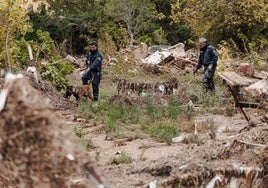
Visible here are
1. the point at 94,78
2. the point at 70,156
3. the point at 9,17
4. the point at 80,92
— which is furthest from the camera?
the point at 9,17

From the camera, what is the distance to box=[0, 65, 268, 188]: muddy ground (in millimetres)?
3939

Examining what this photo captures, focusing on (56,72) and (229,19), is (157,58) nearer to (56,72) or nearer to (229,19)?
(229,19)

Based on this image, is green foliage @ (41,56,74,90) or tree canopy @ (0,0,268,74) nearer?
green foliage @ (41,56,74,90)

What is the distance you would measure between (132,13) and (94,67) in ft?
56.0

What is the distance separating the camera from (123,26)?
33125 millimetres

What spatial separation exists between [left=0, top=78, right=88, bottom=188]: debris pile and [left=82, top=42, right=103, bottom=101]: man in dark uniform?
1088 cm

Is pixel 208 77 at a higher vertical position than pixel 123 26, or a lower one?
higher

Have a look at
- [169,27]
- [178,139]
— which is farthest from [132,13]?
[178,139]

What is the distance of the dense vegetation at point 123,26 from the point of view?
16.4 meters

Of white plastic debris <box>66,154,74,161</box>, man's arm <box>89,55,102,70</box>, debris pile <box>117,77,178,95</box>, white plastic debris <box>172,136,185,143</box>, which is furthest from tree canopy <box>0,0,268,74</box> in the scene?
white plastic debris <box>66,154,74,161</box>

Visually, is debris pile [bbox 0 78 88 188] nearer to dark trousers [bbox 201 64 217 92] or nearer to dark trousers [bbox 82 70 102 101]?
dark trousers [bbox 82 70 102 101]

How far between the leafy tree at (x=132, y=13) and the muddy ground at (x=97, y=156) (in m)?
20.7

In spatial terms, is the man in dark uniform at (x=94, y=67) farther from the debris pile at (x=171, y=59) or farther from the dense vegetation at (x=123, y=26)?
the debris pile at (x=171, y=59)

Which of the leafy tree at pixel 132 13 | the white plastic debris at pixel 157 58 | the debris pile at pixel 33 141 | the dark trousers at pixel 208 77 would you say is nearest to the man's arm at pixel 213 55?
the dark trousers at pixel 208 77
